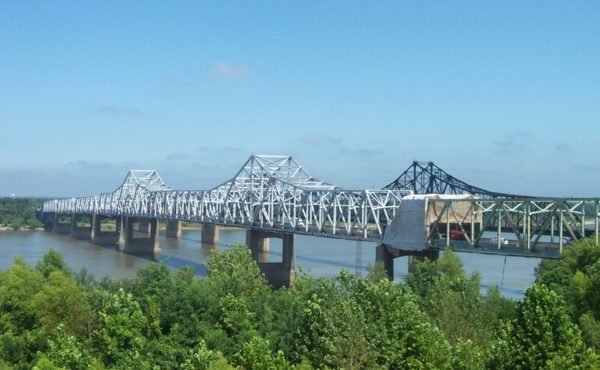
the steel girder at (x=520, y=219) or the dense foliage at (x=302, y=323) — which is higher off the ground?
the steel girder at (x=520, y=219)

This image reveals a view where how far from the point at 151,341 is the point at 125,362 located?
179cm

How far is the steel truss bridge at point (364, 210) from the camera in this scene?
35.2m

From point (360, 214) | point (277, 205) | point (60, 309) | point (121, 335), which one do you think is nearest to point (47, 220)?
point (277, 205)

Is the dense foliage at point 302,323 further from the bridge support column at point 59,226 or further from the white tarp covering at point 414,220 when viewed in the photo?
the bridge support column at point 59,226

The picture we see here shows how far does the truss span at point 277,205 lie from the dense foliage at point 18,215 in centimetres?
3144

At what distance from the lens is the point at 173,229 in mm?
98312

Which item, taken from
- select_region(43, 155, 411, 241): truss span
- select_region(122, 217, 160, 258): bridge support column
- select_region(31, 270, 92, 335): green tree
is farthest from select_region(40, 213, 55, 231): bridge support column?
A: select_region(31, 270, 92, 335): green tree

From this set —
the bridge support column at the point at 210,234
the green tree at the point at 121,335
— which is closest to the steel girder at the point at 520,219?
the green tree at the point at 121,335

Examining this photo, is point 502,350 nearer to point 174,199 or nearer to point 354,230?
point 354,230

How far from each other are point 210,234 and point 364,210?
1751 inches

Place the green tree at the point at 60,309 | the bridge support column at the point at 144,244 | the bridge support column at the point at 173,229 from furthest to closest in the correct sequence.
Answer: the bridge support column at the point at 173,229, the bridge support column at the point at 144,244, the green tree at the point at 60,309

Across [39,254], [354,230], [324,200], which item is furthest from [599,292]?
[39,254]

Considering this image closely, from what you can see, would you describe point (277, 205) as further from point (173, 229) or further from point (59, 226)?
point (59, 226)

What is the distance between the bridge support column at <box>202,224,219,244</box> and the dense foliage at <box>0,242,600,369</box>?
58109 millimetres
